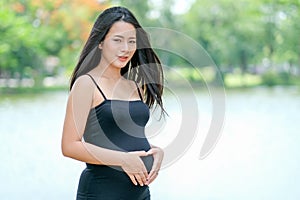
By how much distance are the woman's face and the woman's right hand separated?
18 centimetres

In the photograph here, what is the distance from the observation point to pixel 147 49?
1.04 m

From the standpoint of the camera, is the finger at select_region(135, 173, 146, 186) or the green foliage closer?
the finger at select_region(135, 173, 146, 186)

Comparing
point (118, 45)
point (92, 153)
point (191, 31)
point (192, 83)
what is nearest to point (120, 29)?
point (118, 45)

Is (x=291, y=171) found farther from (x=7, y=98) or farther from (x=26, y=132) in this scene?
(x=7, y=98)

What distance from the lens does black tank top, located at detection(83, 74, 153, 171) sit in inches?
35.5

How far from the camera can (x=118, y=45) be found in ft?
3.11

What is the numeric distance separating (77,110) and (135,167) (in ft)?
0.50

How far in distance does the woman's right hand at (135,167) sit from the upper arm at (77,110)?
0.32ft

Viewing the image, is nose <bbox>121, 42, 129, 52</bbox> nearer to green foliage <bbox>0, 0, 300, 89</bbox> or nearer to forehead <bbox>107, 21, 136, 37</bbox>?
forehead <bbox>107, 21, 136, 37</bbox>

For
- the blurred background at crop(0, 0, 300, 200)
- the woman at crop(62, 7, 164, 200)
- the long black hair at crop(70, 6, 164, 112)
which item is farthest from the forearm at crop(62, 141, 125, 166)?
the blurred background at crop(0, 0, 300, 200)

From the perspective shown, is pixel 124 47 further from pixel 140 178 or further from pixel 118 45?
pixel 140 178

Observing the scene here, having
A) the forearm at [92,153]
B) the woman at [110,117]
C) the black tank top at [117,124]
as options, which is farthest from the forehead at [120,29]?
the forearm at [92,153]

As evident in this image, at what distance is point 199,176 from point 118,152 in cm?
228

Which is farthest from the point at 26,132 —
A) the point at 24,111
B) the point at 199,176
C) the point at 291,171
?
the point at 291,171
